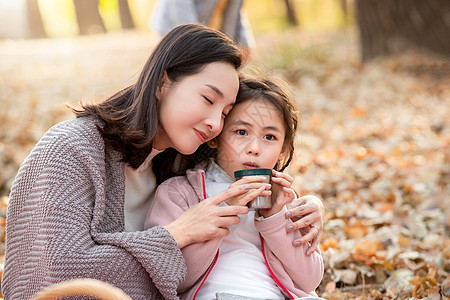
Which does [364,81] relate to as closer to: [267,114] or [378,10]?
[378,10]

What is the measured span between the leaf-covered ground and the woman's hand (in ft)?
2.32

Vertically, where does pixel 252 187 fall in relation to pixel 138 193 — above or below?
above

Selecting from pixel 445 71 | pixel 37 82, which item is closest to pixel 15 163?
pixel 37 82

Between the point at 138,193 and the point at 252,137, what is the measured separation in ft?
1.83

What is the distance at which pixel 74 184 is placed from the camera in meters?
1.80

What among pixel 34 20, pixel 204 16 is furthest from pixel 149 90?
pixel 34 20

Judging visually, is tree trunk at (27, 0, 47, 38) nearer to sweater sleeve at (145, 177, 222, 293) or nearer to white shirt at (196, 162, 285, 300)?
sweater sleeve at (145, 177, 222, 293)

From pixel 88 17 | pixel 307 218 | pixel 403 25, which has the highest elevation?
pixel 307 218

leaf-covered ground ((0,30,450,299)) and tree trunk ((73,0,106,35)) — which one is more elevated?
leaf-covered ground ((0,30,450,299))

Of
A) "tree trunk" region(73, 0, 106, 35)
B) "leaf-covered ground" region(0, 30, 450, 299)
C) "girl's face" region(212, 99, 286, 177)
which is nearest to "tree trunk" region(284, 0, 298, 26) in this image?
"tree trunk" region(73, 0, 106, 35)

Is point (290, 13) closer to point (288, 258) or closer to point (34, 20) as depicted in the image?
point (34, 20)

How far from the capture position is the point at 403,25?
7859mm

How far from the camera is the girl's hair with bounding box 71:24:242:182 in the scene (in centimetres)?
199

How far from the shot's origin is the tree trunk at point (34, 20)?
20.4 metres
